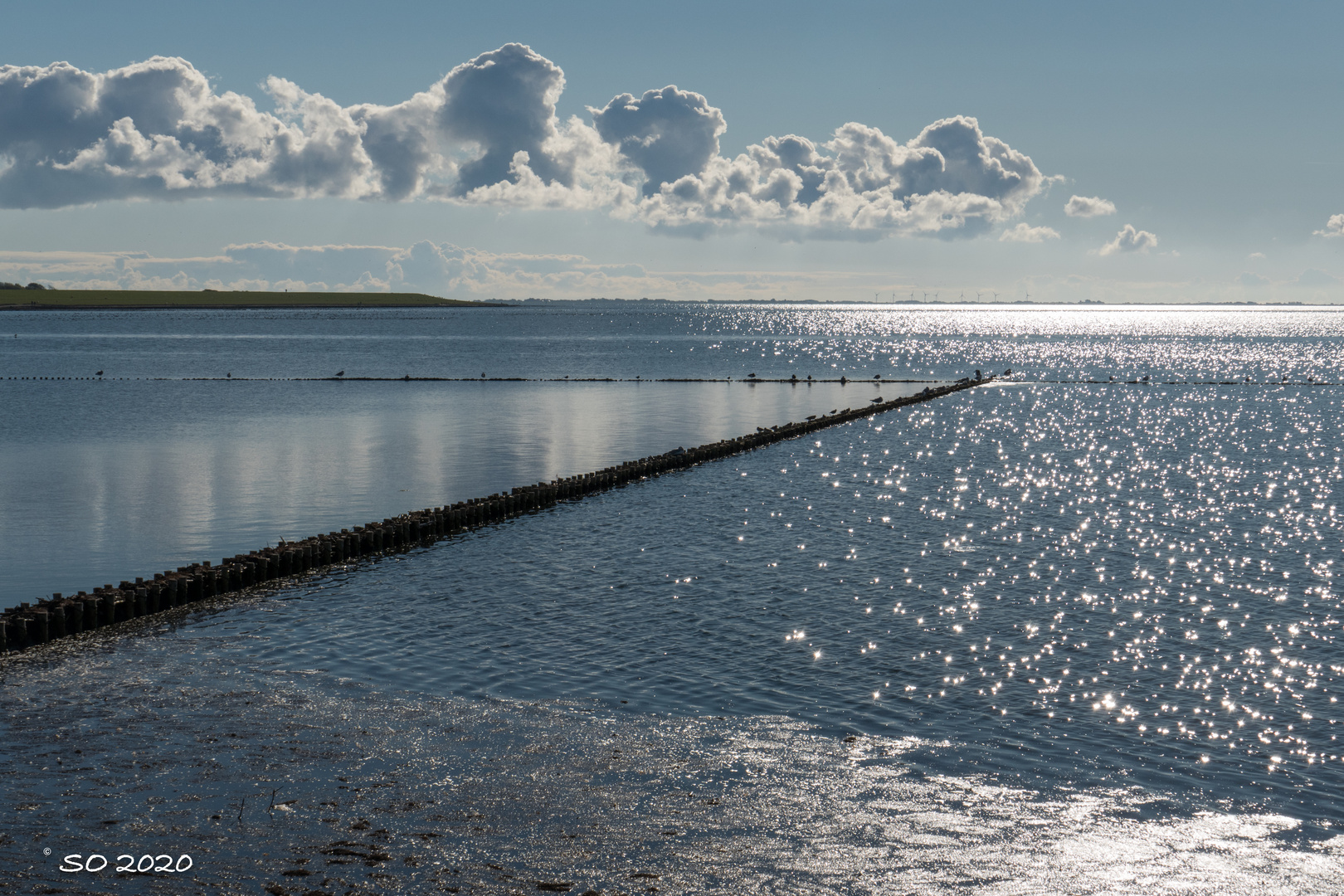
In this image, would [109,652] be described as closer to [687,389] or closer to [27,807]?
[27,807]

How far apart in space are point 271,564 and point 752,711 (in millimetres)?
16397

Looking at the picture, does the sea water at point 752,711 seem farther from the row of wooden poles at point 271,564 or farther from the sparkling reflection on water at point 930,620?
the row of wooden poles at point 271,564

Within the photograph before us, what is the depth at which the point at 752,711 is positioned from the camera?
20.2 m

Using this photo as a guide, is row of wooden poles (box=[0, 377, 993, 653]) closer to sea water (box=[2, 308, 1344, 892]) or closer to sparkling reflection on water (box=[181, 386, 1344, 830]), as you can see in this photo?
sea water (box=[2, 308, 1344, 892])

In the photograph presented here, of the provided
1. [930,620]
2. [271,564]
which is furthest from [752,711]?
[271,564]

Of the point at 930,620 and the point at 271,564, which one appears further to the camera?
the point at 271,564

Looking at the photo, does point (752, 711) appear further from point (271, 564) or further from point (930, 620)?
point (271, 564)

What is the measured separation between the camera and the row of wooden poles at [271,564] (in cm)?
2423

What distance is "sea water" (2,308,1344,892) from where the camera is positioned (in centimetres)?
1449

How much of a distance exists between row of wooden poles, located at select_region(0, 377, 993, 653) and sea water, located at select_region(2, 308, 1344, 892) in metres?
0.93

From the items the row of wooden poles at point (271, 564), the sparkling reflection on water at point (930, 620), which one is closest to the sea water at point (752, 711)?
the sparkling reflection on water at point (930, 620)

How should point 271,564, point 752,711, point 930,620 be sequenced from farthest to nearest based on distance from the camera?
1. point 271,564
2. point 930,620
3. point 752,711

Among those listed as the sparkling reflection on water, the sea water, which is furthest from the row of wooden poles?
the sparkling reflection on water

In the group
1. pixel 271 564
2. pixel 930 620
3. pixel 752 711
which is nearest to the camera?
pixel 752 711
